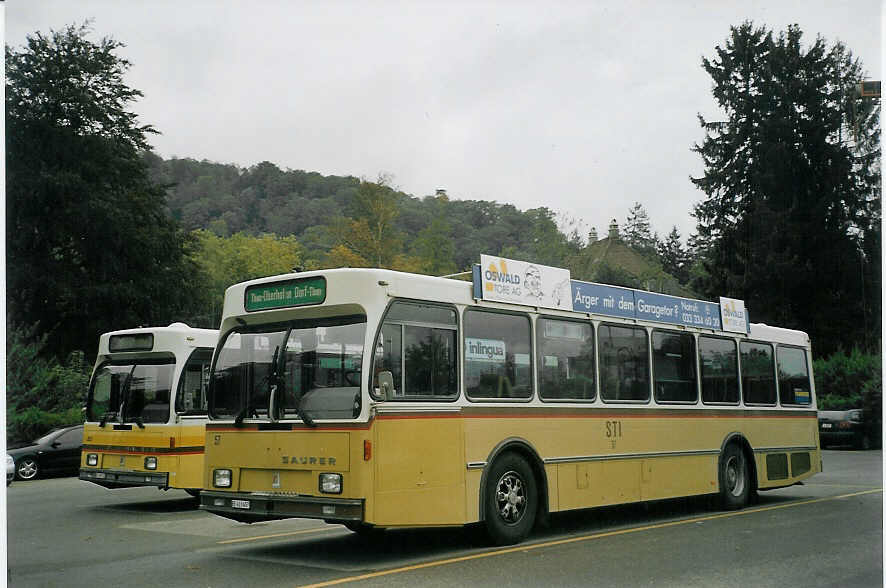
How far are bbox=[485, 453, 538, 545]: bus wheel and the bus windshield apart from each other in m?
2.04

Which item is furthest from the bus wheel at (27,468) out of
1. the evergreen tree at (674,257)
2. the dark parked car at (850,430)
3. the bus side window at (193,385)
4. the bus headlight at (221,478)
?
the evergreen tree at (674,257)

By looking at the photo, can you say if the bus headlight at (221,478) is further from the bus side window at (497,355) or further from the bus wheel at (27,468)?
the bus wheel at (27,468)

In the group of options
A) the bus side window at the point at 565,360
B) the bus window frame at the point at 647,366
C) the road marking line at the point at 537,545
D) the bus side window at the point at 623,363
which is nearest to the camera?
the road marking line at the point at 537,545

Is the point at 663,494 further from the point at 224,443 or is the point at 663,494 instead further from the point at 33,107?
the point at 33,107

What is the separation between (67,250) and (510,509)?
2895 centimetres

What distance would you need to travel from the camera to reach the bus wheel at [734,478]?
13.9 metres

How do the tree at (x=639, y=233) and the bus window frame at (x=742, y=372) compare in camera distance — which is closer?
the bus window frame at (x=742, y=372)

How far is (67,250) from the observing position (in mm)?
34938

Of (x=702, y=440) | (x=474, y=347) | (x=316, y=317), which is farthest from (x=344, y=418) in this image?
(x=702, y=440)

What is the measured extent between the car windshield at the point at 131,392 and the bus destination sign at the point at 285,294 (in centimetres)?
510

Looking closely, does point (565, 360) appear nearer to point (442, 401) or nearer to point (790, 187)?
point (442, 401)

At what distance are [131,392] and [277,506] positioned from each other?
6.51 metres

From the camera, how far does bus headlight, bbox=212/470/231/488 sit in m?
9.70

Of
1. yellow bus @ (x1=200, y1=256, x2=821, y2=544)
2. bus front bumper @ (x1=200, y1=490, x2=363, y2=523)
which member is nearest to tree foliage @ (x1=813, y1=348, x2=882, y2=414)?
yellow bus @ (x1=200, y1=256, x2=821, y2=544)
